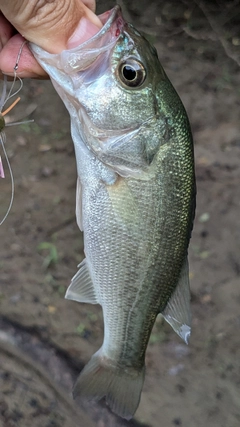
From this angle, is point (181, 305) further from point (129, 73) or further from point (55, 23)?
point (55, 23)

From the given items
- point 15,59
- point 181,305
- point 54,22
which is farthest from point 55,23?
point 181,305

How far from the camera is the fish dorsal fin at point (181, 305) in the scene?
1477 millimetres

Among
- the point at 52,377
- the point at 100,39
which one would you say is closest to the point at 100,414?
the point at 52,377

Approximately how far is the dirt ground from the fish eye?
5.14 ft

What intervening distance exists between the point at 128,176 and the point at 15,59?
0.59 meters

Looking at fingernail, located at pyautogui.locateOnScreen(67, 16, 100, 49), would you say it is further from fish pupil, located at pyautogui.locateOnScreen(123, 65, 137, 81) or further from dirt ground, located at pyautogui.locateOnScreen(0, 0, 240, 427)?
dirt ground, located at pyautogui.locateOnScreen(0, 0, 240, 427)

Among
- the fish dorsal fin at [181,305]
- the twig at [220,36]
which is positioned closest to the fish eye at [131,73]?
the fish dorsal fin at [181,305]

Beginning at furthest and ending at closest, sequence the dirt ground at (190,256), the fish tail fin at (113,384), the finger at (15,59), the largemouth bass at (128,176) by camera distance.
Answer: the dirt ground at (190,256)
the fish tail fin at (113,384)
the finger at (15,59)
the largemouth bass at (128,176)

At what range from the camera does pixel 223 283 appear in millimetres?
2648

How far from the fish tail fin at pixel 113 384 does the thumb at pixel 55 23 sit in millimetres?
1177

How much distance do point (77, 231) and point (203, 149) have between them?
3.44ft

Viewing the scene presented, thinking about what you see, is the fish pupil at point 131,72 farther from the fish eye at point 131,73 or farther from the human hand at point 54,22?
the human hand at point 54,22

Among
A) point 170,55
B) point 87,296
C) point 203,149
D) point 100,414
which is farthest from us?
point 170,55

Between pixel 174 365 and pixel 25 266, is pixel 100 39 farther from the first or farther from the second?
pixel 174 365
